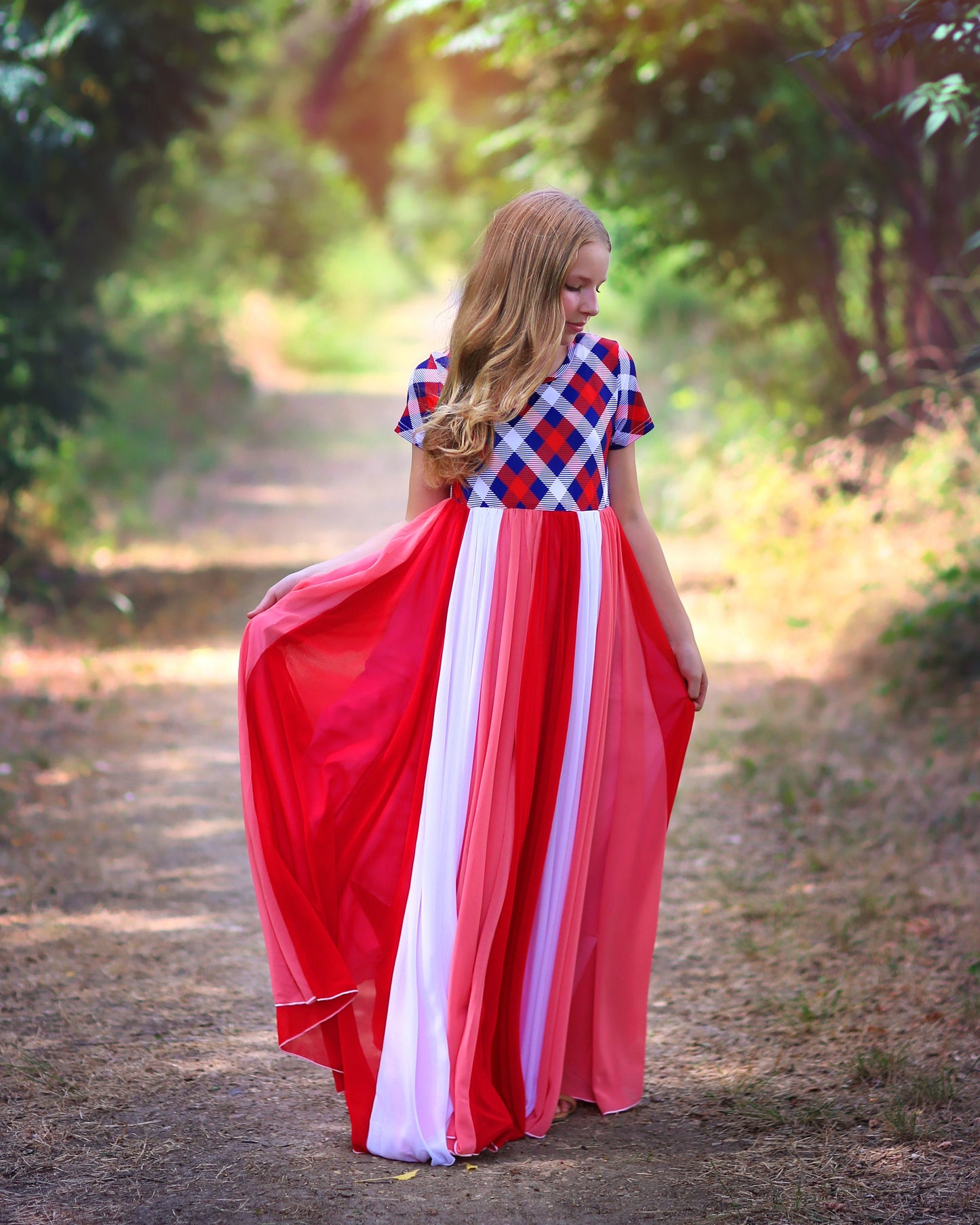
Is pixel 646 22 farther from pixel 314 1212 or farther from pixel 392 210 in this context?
pixel 392 210

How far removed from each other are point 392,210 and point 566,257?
4443 cm

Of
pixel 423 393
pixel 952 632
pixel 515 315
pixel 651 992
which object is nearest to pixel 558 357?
pixel 515 315

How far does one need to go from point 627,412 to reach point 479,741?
2.70 feet

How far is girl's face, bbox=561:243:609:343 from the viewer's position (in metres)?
2.84

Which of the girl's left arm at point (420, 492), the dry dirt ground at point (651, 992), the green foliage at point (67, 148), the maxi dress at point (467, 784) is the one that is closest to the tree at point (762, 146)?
the green foliage at point (67, 148)

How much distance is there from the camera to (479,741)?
2.89 metres

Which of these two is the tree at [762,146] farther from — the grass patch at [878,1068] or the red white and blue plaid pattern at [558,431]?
the grass patch at [878,1068]

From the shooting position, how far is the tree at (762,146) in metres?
7.96

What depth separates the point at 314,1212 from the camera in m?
2.67

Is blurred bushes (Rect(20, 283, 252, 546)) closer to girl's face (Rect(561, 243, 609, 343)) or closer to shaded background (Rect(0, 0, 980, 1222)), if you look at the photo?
shaded background (Rect(0, 0, 980, 1222))

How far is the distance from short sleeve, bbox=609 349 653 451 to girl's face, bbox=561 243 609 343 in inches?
6.8

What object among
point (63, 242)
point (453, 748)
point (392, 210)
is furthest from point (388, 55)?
point (453, 748)

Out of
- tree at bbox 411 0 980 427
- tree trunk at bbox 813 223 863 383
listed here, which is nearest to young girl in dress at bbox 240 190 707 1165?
tree at bbox 411 0 980 427

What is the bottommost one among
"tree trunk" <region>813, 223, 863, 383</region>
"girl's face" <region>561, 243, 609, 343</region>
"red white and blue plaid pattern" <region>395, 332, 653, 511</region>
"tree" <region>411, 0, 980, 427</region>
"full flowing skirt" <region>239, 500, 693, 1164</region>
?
"full flowing skirt" <region>239, 500, 693, 1164</region>
